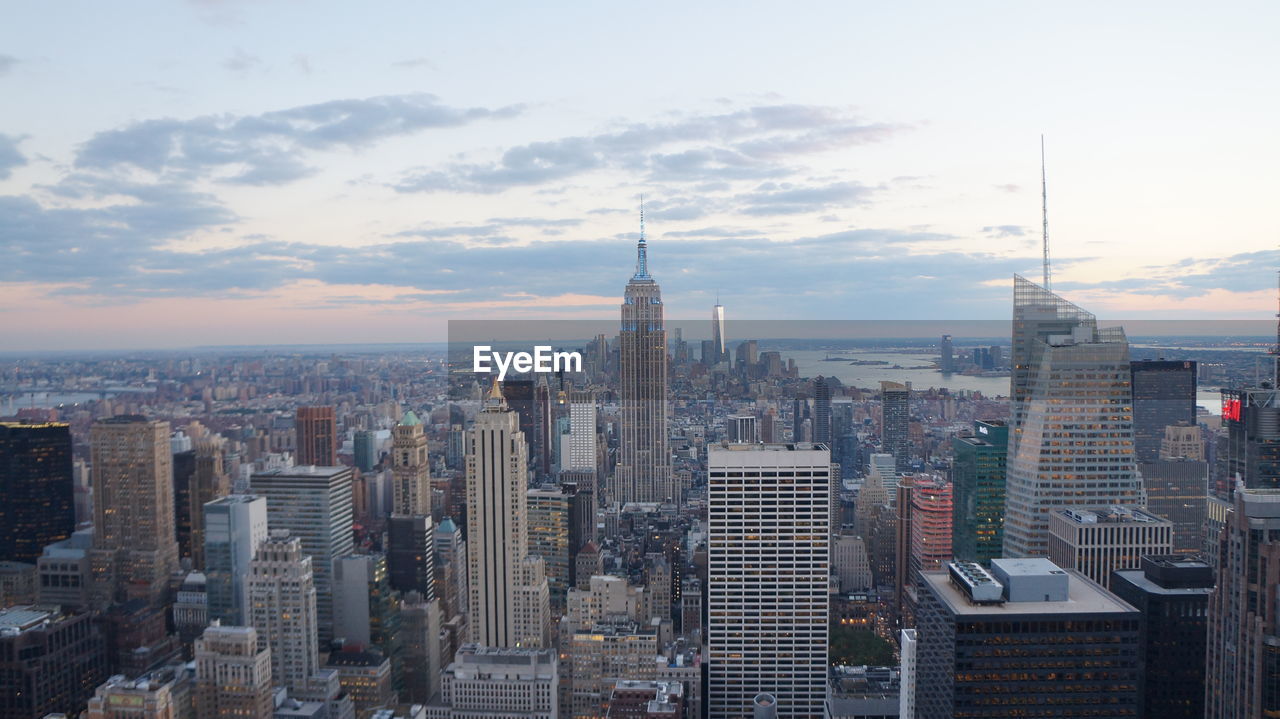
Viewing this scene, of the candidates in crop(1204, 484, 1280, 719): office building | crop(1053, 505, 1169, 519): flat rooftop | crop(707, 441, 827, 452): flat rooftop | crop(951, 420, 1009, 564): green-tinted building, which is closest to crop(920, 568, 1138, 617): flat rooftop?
crop(1204, 484, 1280, 719): office building

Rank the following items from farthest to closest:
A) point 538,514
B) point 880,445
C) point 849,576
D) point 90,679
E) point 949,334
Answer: point 880,445
point 849,576
point 538,514
point 949,334
point 90,679

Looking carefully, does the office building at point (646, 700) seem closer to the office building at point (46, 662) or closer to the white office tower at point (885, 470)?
the office building at point (46, 662)

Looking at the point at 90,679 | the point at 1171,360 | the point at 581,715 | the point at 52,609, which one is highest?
the point at 1171,360

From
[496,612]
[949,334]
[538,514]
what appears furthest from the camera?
[538,514]

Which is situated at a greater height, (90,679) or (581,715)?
(90,679)

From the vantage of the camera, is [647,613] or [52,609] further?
[647,613]

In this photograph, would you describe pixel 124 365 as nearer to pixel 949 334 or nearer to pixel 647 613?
pixel 647 613

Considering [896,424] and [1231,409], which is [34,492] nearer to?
[896,424]

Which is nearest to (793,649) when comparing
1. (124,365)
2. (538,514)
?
(538,514)
